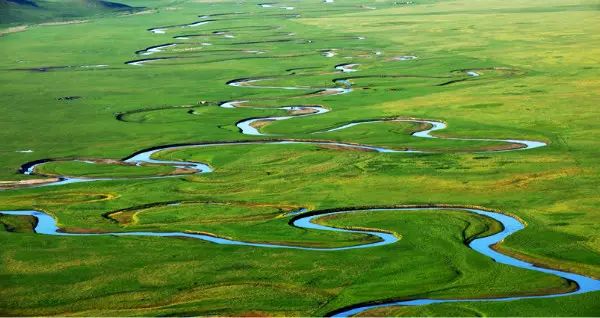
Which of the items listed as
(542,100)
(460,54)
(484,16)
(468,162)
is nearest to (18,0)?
(484,16)

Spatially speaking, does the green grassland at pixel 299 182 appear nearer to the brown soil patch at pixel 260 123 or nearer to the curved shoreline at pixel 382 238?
the curved shoreline at pixel 382 238

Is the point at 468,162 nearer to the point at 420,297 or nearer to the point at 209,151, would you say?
the point at 209,151

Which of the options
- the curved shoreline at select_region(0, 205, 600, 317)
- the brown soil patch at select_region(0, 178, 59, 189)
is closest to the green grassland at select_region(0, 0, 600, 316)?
the curved shoreline at select_region(0, 205, 600, 317)

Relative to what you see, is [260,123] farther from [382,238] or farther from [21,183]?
[382,238]

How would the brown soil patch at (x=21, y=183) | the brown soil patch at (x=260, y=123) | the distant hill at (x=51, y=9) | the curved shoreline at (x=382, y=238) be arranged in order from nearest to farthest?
1. the curved shoreline at (x=382, y=238)
2. the brown soil patch at (x=21, y=183)
3. the brown soil patch at (x=260, y=123)
4. the distant hill at (x=51, y=9)

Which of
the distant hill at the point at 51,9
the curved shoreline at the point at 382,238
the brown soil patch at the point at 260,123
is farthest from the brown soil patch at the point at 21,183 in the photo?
the distant hill at the point at 51,9

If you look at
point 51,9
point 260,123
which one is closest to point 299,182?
point 260,123
